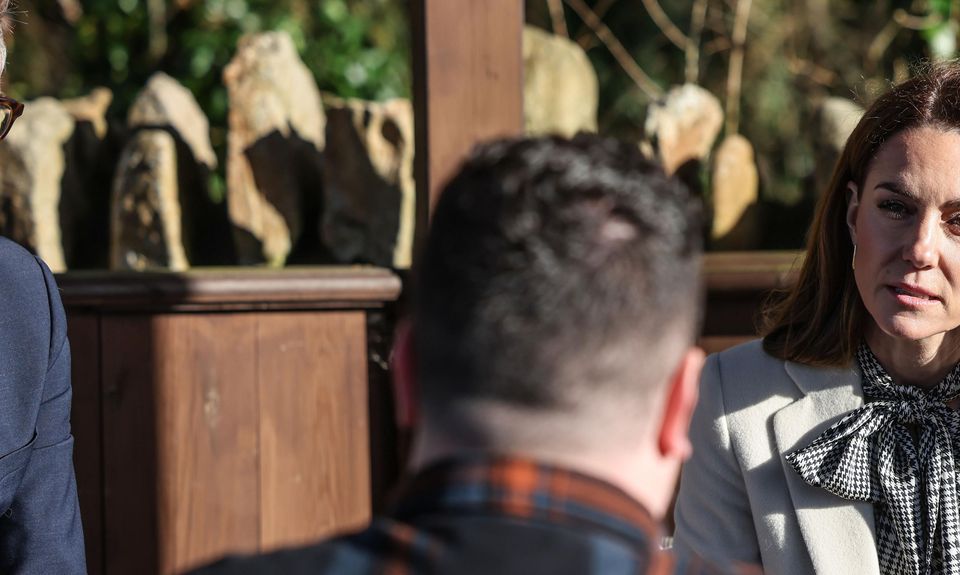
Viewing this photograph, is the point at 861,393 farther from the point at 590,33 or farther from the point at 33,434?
the point at 590,33

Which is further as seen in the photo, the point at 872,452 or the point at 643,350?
the point at 872,452

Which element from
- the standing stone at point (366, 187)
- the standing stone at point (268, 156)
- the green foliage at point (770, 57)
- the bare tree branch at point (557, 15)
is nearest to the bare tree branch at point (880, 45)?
the green foliage at point (770, 57)

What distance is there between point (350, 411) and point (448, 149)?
69cm

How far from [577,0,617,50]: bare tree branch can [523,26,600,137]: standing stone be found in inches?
54.9

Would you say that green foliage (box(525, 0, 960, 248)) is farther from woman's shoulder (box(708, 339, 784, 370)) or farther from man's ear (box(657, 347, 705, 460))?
man's ear (box(657, 347, 705, 460))

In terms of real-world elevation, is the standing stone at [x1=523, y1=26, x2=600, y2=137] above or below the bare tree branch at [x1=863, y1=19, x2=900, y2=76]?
below

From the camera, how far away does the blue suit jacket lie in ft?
4.76

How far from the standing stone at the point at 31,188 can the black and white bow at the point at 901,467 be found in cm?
205

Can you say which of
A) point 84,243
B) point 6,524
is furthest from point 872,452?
point 84,243

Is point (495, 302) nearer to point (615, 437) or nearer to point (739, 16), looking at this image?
point (615, 437)

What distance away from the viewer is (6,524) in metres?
1.47

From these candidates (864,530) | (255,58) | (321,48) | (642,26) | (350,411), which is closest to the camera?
(864,530)

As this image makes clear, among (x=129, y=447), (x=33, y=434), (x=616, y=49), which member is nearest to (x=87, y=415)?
(x=129, y=447)

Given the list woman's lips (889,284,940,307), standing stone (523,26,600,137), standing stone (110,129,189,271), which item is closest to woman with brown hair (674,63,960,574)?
woman's lips (889,284,940,307)
